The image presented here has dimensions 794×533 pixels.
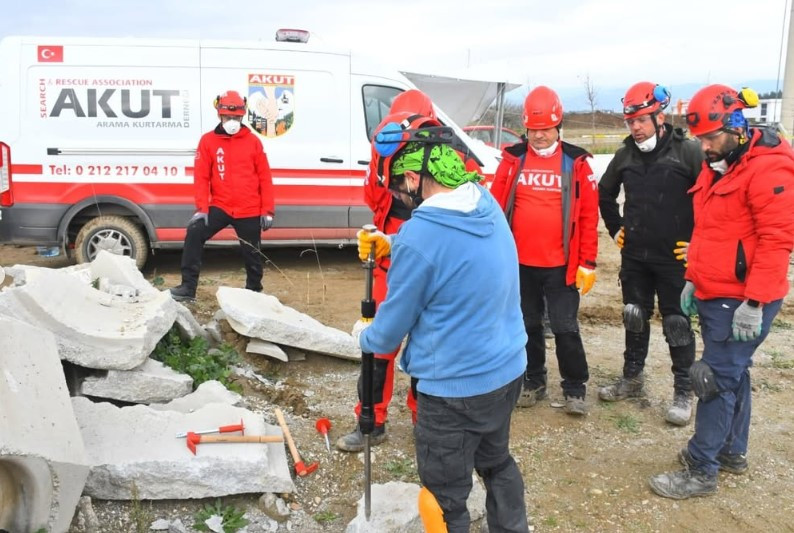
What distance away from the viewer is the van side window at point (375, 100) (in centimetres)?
792

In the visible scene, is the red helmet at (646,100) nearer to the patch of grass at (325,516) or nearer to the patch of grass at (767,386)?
the patch of grass at (767,386)

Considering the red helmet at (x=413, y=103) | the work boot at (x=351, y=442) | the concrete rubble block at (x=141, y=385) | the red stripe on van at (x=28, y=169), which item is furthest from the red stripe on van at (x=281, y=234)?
the work boot at (x=351, y=442)

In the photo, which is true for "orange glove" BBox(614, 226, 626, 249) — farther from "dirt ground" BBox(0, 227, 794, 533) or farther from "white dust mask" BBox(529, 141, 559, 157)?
"dirt ground" BBox(0, 227, 794, 533)

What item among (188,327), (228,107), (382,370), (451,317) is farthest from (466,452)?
(228,107)

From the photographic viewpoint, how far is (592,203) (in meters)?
4.33

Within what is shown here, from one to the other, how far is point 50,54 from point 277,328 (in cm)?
434

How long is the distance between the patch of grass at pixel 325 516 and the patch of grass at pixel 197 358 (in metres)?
1.34

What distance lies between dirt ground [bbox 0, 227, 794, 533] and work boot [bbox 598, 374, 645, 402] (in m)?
0.06

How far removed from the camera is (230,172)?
6.38 metres

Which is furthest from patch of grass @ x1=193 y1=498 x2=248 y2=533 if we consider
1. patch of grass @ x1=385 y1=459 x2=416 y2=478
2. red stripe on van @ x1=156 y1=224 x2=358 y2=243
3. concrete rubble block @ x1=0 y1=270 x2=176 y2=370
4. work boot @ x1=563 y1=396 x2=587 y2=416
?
red stripe on van @ x1=156 y1=224 x2=358 y2=243

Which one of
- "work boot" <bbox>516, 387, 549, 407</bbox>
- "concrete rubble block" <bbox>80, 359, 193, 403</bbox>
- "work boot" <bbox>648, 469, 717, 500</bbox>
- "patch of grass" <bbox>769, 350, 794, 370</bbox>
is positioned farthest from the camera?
"patch of grass" <bbox>769, 350, 794, 370</bbox>

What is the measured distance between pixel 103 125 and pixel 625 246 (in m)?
5.51

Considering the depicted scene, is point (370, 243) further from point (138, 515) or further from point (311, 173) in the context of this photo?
point (311, 173)

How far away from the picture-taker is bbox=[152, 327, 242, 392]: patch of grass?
453 centimetres
